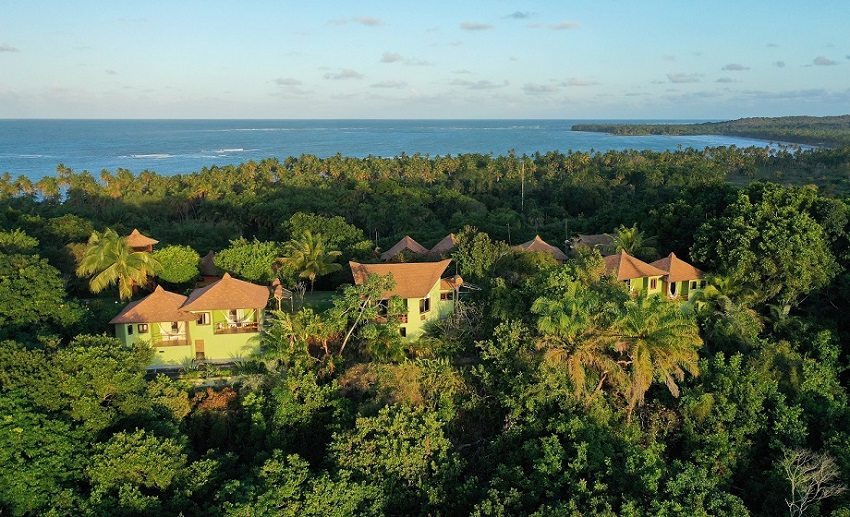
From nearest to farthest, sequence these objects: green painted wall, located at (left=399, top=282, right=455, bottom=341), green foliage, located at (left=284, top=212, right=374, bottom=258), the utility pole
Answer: green painted wall, located at (left=399, top=282, right=455, bottom=341) → green foliage, located at (left=284, top=212, right=374, bottom=258) → the utility pole

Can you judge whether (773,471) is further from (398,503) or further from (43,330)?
(43,330)

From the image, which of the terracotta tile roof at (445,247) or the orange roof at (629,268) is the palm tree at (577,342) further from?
the terracotta tile roof at (445,247)

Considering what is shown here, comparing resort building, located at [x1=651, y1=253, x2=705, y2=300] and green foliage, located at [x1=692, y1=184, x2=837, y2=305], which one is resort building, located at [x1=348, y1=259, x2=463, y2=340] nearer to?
resort building, located at [x1=651, y1=253, x2=705, y2=300]

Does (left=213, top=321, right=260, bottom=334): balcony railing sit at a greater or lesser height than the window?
lesser

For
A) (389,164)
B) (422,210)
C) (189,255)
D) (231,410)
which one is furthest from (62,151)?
(231,410)

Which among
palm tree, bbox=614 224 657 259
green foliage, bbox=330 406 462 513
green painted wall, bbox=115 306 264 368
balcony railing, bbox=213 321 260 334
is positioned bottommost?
green foliage, bbox=330 406 462 513

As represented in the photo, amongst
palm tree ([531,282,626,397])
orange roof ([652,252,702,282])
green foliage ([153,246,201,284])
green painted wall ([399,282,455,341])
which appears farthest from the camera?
green foliage ([153,246,201,284])

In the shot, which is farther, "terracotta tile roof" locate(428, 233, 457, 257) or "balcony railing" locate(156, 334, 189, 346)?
"terracotta tile roof" locate(428, 233, 457, 257)

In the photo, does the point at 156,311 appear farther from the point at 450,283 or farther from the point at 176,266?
the point at 450,283

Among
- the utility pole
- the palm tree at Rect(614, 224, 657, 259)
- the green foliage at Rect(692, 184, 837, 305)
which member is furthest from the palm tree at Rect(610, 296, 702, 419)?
the utility pole
